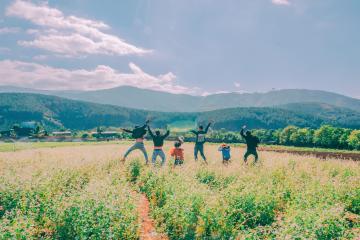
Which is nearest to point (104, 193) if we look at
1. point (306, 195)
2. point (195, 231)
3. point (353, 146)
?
point (195, 231)

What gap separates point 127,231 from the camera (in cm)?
659

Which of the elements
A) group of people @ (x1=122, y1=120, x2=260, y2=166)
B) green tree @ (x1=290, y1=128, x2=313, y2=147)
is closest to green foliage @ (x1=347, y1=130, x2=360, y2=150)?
green tree @ (x1=290, y1=128, x2=313, y2=147)

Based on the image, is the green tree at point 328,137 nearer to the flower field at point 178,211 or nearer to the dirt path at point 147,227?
the flower field at point 178,211

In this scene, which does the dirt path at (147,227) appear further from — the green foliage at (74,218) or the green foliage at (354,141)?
the green foliage at (354,141)

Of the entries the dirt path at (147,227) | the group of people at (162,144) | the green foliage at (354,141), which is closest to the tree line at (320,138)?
the green foliage at (354,141)

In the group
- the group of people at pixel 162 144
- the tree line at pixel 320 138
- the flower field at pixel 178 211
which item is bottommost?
the tree line at pixel 320 138

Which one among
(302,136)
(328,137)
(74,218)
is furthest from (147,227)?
(302,136)

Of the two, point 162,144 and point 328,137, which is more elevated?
point 162,144

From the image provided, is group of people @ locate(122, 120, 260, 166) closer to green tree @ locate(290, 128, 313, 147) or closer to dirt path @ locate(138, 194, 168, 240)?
dirt path @ locate(138, 194, 168, 240)

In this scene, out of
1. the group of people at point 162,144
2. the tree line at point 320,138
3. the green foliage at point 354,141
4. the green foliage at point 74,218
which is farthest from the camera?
the tree line at point 320,138

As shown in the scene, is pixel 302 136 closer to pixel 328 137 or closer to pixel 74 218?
pixel 328 137

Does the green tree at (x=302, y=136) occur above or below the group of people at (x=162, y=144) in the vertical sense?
below

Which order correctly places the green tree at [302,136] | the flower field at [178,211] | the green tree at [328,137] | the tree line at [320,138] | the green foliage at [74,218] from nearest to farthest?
the green foliage at [74,218]
the flower field at [178,211]
the tree line at [320,138]
the green tree at [328,137]
the green tree at [302,136]

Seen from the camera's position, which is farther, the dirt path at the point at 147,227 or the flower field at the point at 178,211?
the dirt path at the point at 147,227
